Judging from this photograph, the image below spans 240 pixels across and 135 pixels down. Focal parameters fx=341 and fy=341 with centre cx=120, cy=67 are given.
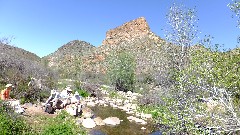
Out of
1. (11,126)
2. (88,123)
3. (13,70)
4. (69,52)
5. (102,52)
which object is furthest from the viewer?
(69,52)

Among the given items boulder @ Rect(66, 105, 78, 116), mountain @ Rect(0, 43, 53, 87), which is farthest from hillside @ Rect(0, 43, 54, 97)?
boulder @ Rect(66, 105, 78, 116)

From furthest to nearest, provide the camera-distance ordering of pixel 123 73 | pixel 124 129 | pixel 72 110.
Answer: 1. pixel 123 73
2. pixel 124 129
3. pixel 72 110

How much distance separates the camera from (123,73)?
211ft

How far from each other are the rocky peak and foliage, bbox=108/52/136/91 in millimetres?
82156

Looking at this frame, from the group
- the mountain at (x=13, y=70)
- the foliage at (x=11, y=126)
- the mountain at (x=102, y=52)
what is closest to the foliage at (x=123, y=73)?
the mountain at (x=102, y=52)

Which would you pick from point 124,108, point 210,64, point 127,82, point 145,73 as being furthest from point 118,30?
point 210,64

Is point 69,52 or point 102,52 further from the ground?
point 69,52

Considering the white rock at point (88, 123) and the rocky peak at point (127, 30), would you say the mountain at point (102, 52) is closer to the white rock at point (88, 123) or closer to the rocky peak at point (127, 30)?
the rocky peak at point (127, 30)

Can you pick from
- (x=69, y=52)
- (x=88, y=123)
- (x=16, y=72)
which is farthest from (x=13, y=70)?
(x=69, y=52)

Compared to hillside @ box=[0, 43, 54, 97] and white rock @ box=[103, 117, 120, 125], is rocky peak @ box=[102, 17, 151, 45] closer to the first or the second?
hillside @ box=[0, 43, 54, 97]

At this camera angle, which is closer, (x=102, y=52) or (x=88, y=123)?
(x=88, y=123)

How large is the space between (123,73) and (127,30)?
9543 cm

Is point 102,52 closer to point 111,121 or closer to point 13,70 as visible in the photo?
point 13,70

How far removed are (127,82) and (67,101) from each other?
36725 millimetres
